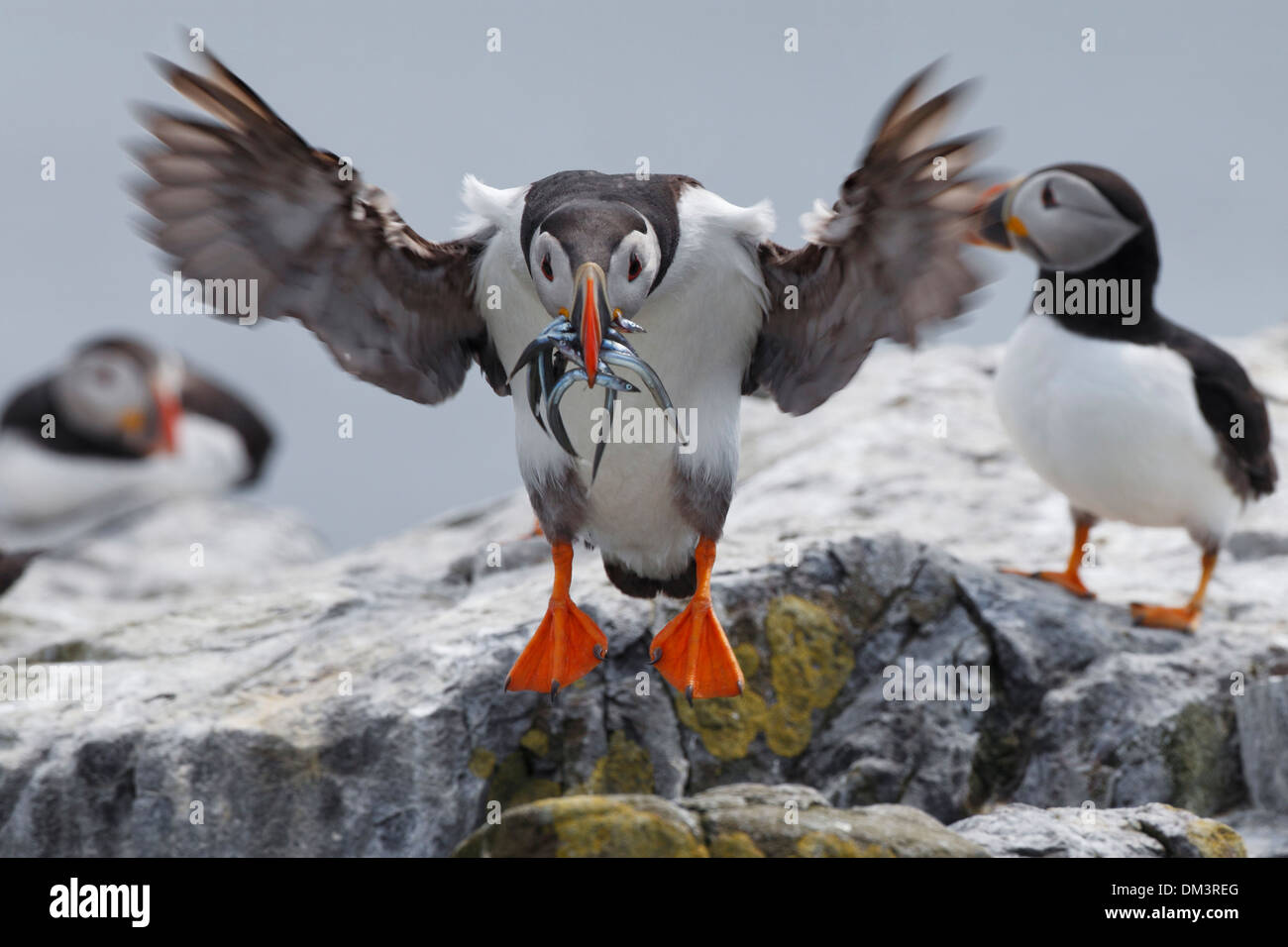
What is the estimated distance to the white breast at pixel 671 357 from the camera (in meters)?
5.07

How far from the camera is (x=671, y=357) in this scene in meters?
5.16

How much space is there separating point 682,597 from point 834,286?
148 cm

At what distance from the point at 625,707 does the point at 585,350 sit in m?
2.81

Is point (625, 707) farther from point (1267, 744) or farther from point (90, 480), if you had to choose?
point (90, 480)

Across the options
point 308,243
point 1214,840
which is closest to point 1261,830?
point 1214,840

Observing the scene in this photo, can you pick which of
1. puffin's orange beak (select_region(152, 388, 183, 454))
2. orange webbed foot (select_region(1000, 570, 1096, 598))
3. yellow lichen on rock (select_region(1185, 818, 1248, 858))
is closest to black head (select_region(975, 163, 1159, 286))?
orange webbed foot (select_region(1000, 570, 1096, 598))

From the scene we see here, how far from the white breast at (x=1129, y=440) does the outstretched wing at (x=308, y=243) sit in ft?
14.2

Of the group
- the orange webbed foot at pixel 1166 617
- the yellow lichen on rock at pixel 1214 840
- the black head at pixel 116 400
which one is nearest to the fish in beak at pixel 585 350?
the yellow lichen on rock at pixel 1214 840

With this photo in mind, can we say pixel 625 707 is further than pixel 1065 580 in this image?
No

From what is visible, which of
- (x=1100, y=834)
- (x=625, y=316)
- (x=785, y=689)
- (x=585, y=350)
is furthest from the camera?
(x=785, y=689)

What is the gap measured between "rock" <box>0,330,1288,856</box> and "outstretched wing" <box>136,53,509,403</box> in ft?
4.99

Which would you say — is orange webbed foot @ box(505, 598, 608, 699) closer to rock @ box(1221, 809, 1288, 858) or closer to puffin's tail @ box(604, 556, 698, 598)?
puffin's tail @ box(604, 556, 698, 598)

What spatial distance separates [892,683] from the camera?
271 inches
